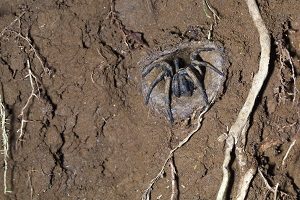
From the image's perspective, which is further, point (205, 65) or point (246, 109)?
point (205, 65)

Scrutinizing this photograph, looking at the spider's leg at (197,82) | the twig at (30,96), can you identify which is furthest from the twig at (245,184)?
the twig at (30,96)

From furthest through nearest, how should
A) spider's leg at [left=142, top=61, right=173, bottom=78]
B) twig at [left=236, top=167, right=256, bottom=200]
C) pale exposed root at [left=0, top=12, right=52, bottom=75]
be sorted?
1. spider's leg at [left=142, top=61, right=173, bottom=78]
2. pale exposed root at [left=0, top=12, right=52, bottom=75]
3. twig at [left=236, top=167, right=256, bottom=200]

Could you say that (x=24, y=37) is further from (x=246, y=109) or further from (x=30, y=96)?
(x=246, y=109)

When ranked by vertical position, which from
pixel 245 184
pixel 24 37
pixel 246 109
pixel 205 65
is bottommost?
pixel 245 184

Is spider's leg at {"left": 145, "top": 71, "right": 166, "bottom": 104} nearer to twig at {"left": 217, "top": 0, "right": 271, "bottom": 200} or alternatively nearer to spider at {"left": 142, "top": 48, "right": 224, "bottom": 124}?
spider at {"left": 142, "top": 48, "right": 224, "bottom": 124}

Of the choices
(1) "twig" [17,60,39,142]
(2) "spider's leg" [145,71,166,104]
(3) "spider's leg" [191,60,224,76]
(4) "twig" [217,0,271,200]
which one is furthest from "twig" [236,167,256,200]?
(1) "twig" [17,60,39,142]

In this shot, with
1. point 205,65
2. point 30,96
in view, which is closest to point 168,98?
point 205,65
